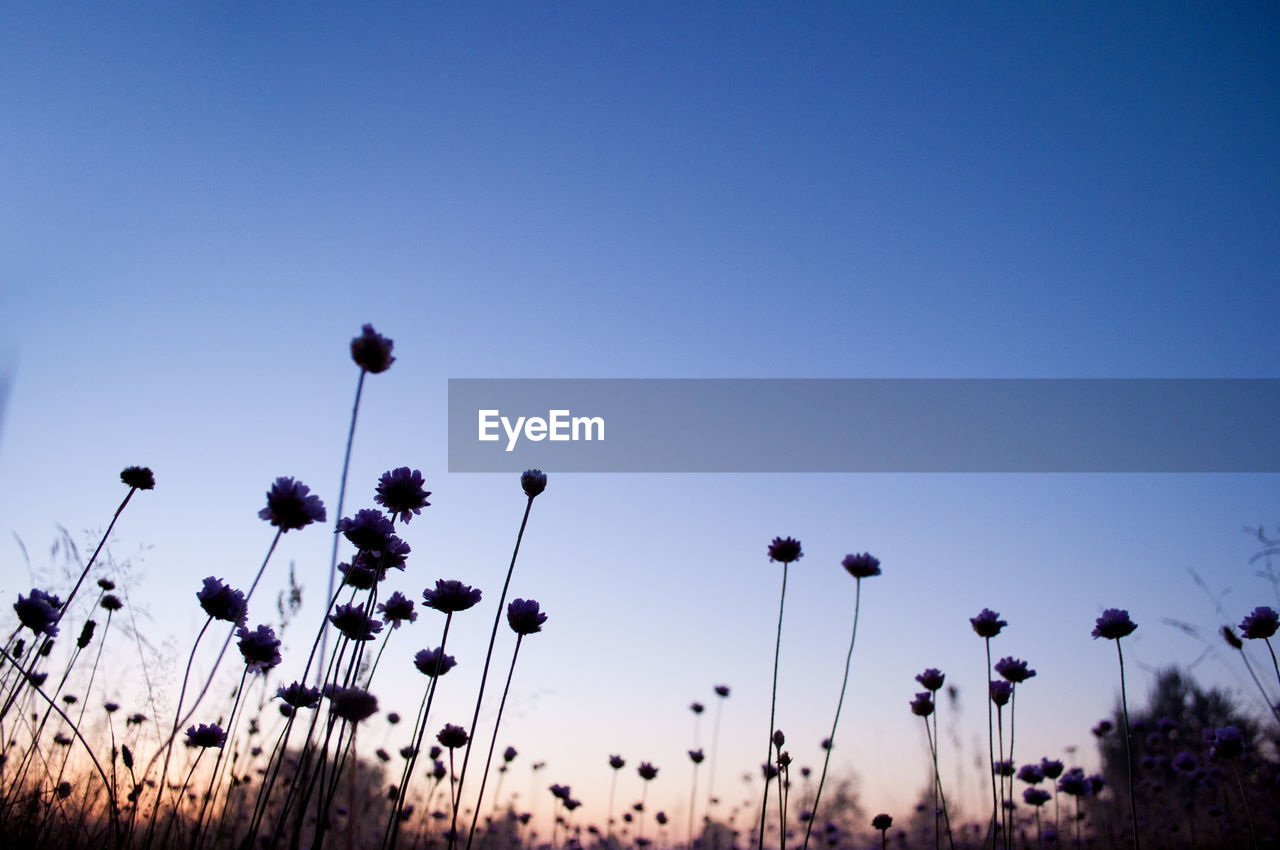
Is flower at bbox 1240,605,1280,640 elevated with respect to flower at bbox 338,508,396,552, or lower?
elevated

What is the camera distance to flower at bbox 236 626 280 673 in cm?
301

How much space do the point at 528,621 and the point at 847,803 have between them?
997cm

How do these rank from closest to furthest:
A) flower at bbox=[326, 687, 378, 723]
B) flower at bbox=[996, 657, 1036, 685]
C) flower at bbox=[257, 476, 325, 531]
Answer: flower at bbox=[326, 687, 378, 723]
flower at bbox=[257, 476, 325, 531]
flower at bbox=[996, 657, 1036, 685]

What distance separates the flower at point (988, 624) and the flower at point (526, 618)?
271 centimetres

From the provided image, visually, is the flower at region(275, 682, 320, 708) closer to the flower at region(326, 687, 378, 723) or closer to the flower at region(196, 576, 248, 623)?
the flower at region(196, 576, 248, 623)

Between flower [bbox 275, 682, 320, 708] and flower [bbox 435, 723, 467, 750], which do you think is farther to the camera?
flower [bbox 435, 723, 467, 750]

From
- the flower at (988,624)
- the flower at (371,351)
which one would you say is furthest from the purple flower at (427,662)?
the flower at (988,624)

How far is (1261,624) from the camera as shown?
3.83 m

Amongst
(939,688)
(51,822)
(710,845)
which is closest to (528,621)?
(51,822)

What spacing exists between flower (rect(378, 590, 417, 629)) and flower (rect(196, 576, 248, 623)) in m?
0.58

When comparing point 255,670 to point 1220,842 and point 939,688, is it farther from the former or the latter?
point 1220,842

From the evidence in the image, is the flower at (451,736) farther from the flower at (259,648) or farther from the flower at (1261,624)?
the flower at (1261,624)

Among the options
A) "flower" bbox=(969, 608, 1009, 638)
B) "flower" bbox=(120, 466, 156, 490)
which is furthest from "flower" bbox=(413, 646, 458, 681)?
"flower" bbox=(969, 608, 1009, 638)

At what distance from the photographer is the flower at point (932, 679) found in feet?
14.4
